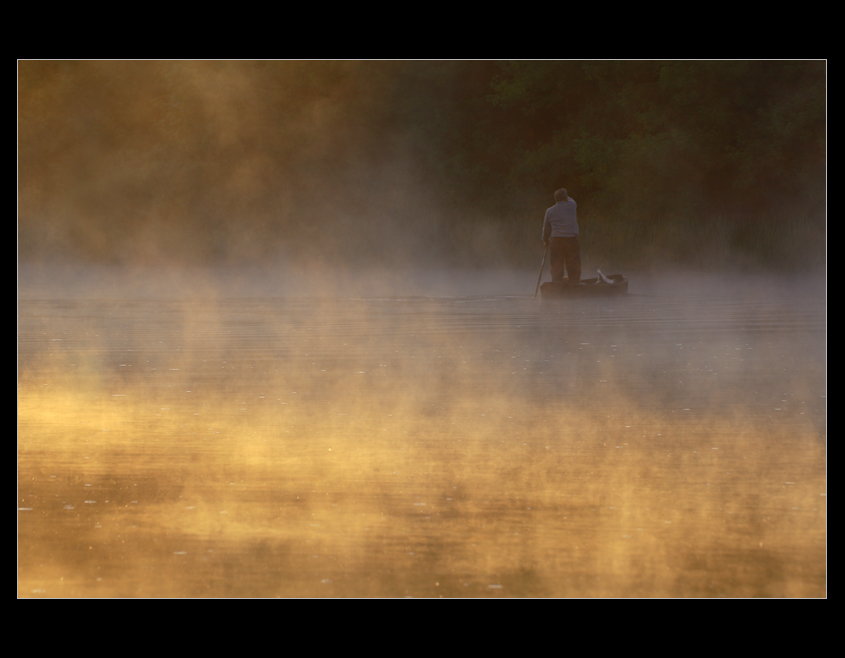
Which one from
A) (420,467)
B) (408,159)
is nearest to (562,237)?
(420,467)

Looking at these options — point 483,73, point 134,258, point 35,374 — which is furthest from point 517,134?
point 35,374

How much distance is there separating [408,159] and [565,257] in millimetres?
13473

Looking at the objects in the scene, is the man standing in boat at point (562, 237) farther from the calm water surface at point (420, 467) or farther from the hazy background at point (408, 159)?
the hazy background at point (408, 159)

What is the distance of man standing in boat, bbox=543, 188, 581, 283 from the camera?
481 inches

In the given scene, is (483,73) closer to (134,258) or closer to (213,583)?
(134,258)

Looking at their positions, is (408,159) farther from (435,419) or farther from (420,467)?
(420,467)

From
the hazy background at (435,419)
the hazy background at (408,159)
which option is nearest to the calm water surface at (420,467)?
the hazy background at (435,419)

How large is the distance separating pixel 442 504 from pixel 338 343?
12.2 feet

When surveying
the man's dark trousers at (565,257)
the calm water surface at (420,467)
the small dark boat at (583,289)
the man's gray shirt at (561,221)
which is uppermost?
the man's gray shirt at (561,221)

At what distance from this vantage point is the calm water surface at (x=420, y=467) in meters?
2.85

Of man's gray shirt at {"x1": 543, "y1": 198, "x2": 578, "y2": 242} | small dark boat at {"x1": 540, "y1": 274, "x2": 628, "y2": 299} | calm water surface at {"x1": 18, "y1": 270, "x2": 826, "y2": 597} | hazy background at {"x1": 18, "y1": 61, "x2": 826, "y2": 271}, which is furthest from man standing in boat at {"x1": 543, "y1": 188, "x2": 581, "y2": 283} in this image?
hazy background at {"x1": 18, "y1": 61, "x2": 826, "y2": 271}

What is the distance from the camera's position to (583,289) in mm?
11422

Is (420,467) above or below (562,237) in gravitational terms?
below

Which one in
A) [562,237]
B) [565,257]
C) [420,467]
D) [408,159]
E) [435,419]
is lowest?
[420,467]
